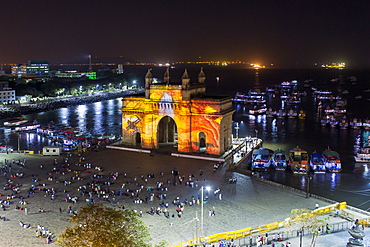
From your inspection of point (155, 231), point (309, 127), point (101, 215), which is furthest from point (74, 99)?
point (101, 215)

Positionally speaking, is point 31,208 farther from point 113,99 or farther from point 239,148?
point 113,99

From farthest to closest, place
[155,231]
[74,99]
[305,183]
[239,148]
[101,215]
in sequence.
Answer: [74,99] → [239,148] → [305,183] → [155,231] → [101,215]

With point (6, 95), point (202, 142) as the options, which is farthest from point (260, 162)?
point (6, 95)

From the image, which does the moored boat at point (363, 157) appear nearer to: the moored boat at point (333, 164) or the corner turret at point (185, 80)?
the moored boat at point (333, 164)

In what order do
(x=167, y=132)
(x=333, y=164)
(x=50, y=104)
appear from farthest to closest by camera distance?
1. (x=50, y=104)
2. (x=167, y=132)
3. (x=333, y=164)

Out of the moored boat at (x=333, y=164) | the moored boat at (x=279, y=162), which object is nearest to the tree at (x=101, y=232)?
the moored boat at (x=279, y=162)

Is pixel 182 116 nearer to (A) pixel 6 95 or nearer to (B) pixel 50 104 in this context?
(B) pixel 50 104
